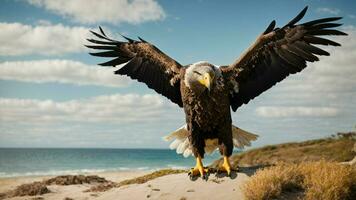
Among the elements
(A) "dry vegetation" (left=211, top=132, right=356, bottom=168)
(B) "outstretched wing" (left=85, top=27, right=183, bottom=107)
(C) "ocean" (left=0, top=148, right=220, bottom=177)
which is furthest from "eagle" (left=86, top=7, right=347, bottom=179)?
(C) "ocean" (left=0, top=148, right=220, bottom=177)

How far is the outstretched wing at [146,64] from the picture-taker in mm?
9258

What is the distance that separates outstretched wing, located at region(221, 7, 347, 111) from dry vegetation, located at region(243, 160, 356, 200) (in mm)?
1858

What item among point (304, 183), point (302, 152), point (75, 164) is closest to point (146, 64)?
point (304, 183)

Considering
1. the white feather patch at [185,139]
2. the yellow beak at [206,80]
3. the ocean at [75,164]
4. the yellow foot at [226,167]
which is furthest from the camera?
the ocean at [75,164]

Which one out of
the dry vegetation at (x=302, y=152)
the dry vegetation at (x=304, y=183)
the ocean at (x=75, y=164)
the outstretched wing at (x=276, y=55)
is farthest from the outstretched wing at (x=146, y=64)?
the ocean at (x=75, y=164)

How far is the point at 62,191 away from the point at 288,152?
39.9 feet

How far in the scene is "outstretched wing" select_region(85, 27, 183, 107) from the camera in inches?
364

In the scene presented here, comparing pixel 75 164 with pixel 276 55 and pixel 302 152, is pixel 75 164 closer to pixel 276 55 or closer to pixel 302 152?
pixel 302 152

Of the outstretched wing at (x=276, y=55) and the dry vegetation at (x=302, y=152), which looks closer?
the outstretched wing at (x=276, y=55)

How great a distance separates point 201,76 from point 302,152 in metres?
14.8

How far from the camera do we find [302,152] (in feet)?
68.5

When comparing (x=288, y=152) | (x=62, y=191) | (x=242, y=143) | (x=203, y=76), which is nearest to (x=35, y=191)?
(x=62, y=191)

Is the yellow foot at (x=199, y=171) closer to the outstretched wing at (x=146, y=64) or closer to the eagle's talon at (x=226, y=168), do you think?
the eagle's talon at (x=226, y=168)

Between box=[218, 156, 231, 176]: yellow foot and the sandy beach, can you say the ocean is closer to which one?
the sandy beach
